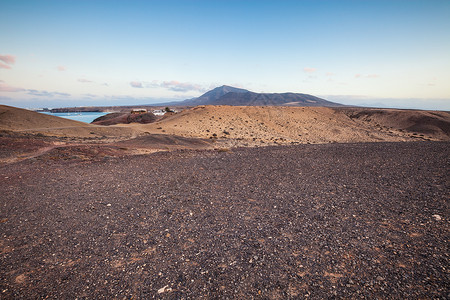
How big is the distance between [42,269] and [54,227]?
1880 millimetres

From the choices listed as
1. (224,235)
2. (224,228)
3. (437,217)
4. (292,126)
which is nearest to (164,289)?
(224,235)

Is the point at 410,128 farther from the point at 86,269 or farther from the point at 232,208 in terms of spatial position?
the point at 86,269

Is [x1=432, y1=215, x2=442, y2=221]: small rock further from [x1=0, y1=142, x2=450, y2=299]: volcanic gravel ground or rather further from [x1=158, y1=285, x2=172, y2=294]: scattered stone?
[x1=158, y1=285, x2=172, y2=294]: scattered stone

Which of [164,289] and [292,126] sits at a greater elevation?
[292,126]

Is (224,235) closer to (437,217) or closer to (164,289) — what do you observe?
(164,289)

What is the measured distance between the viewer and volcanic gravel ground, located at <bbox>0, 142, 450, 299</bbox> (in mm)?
3953

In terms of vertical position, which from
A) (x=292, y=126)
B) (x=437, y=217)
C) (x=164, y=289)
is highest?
(x=292, y=126)

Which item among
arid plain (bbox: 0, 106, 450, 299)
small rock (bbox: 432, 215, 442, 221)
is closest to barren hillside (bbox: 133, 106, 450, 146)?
arid plain (bbox: 0, 106, 450, 299)

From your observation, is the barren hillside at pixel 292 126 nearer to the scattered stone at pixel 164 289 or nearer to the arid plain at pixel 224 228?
the arid plain at pixel 224 228

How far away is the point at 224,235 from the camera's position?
5633 mm

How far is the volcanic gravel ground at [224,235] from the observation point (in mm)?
3953

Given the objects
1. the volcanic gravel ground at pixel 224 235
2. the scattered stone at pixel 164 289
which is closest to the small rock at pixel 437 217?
the volcanic gravel ground at pixel 224 235

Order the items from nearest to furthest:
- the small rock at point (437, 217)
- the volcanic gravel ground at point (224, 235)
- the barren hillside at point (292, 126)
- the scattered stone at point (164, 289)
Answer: the scattered stone at point (164, 289) < the volcanic gravel ground at point (224, 235) < the small rock at point (437, 217) < the barren hillside at point (292, 126)

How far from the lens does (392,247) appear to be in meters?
4.94
